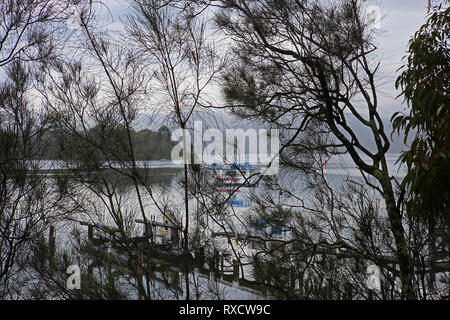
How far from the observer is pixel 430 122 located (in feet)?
4.72

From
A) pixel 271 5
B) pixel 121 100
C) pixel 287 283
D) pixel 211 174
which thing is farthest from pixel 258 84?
pixel 287 283

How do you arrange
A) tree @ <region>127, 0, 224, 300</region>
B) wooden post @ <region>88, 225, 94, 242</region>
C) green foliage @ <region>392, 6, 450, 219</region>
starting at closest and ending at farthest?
green foliage @ <region>392, 6, 450, 219</region> → tree @ <region>127, 0, 224, 300</region> → wooden post @ <region>88, 225, 94, 242</region>

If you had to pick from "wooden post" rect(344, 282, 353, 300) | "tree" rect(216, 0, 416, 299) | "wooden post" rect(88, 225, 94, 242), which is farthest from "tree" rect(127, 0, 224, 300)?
"wooden post" rect(344, 282, 353, 300)

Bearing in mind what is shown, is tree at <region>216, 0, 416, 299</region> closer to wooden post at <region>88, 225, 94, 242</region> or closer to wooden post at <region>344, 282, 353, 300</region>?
→ wooden post at <region>344, 282, 353, 300</region>

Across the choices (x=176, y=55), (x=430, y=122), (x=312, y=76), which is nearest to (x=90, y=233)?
(x=176, y=55)

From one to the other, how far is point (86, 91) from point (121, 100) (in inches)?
14.6

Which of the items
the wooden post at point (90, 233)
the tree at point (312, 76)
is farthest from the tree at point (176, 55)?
the wooden post at point (90, 233)

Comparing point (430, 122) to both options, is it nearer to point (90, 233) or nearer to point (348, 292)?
point (348, 292)

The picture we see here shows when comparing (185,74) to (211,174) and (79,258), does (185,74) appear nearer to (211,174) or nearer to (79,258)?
(211,174)

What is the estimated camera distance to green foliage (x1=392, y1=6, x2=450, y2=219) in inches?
56.4

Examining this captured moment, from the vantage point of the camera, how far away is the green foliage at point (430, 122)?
1434 millimetres

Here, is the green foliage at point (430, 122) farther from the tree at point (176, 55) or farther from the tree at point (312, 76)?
the tree at point (176, 55)

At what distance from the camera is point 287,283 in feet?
8.50

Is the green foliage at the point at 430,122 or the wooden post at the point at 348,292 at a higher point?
the green foliage at the point at 430,122
